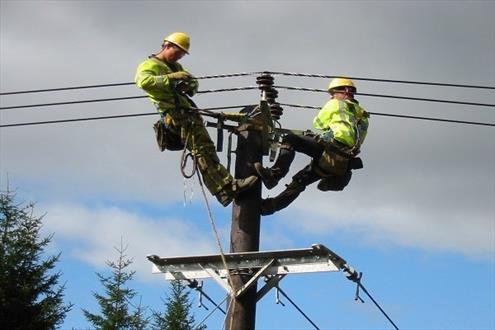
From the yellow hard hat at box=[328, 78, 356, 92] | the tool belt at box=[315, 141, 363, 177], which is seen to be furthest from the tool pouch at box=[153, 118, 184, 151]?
the yellow hard hat at box=[328, 78, 356, 92]

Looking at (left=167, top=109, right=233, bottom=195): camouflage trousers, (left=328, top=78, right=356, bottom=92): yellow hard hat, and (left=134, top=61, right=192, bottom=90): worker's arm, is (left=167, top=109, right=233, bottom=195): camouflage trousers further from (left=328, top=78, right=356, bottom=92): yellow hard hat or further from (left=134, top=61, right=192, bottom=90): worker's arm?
(left=328, top=78, right=356, bottom=92): yellow hard hat

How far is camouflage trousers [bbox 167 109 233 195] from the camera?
977 centimetres

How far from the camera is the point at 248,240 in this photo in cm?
952

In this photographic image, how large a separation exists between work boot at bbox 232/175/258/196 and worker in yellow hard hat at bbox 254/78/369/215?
141mm

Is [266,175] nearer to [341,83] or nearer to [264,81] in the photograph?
[264,81]

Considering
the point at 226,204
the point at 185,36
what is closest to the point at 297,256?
the point at 226,204

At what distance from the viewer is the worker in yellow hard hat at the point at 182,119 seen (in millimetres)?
9688

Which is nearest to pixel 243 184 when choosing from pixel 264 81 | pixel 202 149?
pixel 202 149

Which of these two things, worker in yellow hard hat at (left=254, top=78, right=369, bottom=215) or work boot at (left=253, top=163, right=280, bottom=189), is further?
worker in yellow hard hat at (left=254, top=78, right=369, bottom=215)

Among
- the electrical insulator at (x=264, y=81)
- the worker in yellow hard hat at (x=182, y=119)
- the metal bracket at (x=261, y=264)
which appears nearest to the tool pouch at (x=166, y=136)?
the worker in yellow hard hat at (x=182, y=119)

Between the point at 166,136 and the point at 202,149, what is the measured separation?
13.7 inches

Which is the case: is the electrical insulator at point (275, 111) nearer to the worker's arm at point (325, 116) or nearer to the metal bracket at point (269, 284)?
the worker's arm at point (325, 116)

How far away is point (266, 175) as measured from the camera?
9.63 metres

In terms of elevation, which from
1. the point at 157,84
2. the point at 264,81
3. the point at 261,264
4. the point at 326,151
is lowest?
the point at 261,264
